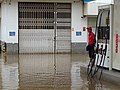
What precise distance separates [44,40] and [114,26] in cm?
1432

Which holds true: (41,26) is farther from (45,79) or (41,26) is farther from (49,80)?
(49,80)

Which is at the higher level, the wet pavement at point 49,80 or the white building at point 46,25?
the white building at point 46,25

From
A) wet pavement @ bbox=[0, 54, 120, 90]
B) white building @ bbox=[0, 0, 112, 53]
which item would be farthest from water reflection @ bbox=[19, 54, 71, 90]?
white building @ bbox=[0, 0, 112, 53]

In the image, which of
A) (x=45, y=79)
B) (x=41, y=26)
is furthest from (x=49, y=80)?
(x=41, y=26)

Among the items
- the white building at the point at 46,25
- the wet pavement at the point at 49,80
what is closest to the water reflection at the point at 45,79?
the wet pavement at the point at 49,80

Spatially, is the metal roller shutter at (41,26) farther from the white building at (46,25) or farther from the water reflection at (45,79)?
the water reflection at (45,79)

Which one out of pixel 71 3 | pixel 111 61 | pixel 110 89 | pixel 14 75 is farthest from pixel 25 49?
pixel 110 89

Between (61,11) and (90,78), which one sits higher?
(61,11)

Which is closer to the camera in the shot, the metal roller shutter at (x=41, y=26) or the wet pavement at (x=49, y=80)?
the wet pavement at (x=49, y=80)

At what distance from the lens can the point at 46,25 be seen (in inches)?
1063

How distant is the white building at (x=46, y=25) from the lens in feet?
86.1

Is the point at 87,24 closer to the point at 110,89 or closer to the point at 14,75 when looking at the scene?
the point at 14,75

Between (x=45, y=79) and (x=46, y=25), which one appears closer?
(x=45, y=79)

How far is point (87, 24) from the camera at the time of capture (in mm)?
27344
